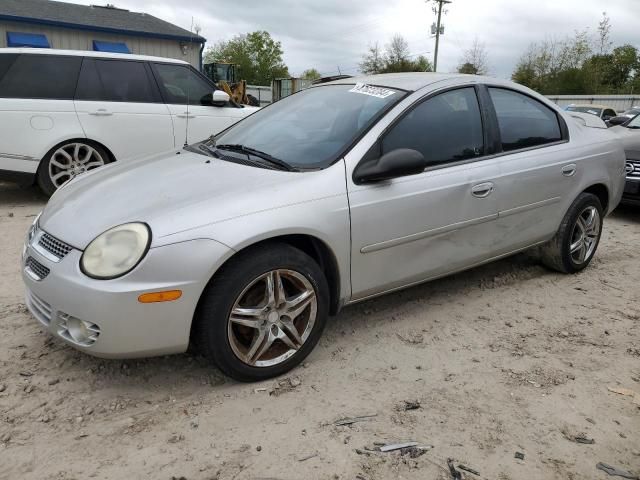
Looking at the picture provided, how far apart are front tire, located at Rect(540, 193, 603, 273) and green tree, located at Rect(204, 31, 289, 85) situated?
57646mm

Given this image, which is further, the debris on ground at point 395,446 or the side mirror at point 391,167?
the side mirror at point 391,167

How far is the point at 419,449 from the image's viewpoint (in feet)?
7.66

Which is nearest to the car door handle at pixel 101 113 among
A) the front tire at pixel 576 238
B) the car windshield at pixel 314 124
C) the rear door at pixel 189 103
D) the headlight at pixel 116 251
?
the rear door at pixel 189 103

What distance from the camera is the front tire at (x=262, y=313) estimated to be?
2.58 metres

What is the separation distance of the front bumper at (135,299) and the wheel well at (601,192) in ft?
11.2

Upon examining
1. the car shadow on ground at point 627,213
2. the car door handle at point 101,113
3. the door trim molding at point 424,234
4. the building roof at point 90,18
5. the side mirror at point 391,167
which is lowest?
the car shadow on ground at point 627,213

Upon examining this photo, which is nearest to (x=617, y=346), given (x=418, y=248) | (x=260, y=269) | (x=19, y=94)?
(x=418, y=248)


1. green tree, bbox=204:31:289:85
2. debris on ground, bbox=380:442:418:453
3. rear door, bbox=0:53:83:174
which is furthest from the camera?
green tree, bbox=204:31:289:85

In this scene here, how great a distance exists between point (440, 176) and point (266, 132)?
3.83 ft

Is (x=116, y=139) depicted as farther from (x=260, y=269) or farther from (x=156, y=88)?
(x=260, y=269)

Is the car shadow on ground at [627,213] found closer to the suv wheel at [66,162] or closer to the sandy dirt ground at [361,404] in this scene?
the sandy dirt ground at [361,404]

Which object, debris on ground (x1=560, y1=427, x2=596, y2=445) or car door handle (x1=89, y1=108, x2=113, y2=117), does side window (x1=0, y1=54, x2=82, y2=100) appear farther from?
debris on ground (x1=560, y1=427, x2=596, y2=445)

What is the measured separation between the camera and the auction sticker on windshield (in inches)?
135

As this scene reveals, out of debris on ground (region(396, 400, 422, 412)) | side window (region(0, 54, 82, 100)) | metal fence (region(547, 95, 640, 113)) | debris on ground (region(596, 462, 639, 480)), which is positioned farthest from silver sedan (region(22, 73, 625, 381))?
metal fence (region(547, 95, 640, 113))
